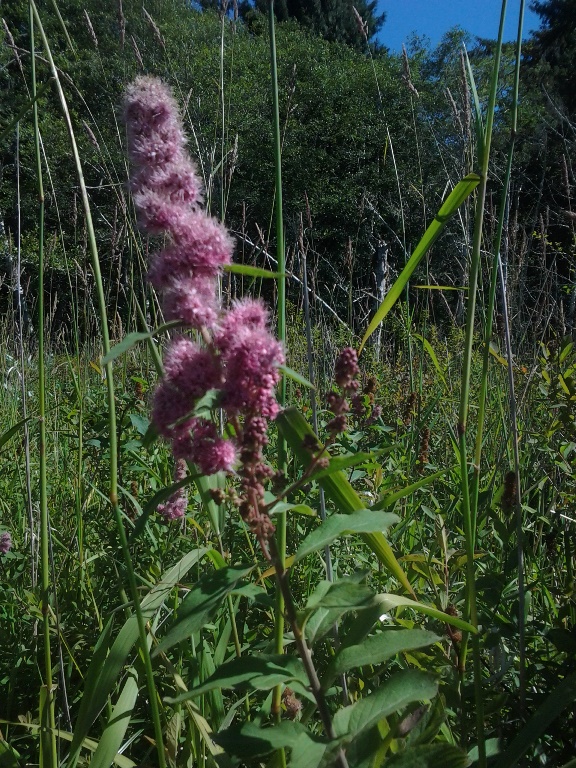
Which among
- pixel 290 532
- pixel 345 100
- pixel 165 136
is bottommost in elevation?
pixel 290 532

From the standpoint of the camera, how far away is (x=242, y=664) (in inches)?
30.8

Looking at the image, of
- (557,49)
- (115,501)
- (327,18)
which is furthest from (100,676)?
(327,18)

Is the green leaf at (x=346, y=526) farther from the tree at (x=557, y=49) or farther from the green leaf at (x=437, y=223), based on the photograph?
the tree at (x=557, y=49)

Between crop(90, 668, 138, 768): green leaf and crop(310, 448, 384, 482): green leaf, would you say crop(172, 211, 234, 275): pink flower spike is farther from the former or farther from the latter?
crop(90, 668, 138, 768): green leaf

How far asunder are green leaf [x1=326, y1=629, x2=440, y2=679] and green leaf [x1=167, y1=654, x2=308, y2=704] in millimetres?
51

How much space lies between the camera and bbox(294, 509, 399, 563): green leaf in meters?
0.77

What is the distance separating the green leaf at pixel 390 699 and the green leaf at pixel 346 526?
0.69 ft

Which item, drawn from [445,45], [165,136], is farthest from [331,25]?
[165,136]

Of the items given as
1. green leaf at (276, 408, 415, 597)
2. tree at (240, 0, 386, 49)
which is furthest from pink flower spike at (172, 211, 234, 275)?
tree at (240, 0, 386, 49)

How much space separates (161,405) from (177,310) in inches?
4.9

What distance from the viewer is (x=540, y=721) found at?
0.90 metres

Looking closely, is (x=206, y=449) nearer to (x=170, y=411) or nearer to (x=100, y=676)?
(x=170, y=411)

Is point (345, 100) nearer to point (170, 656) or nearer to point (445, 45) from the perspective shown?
point (445, 45)

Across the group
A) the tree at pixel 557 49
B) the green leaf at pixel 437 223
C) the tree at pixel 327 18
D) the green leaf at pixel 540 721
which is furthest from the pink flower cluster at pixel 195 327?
the tree at pixel 327 18
